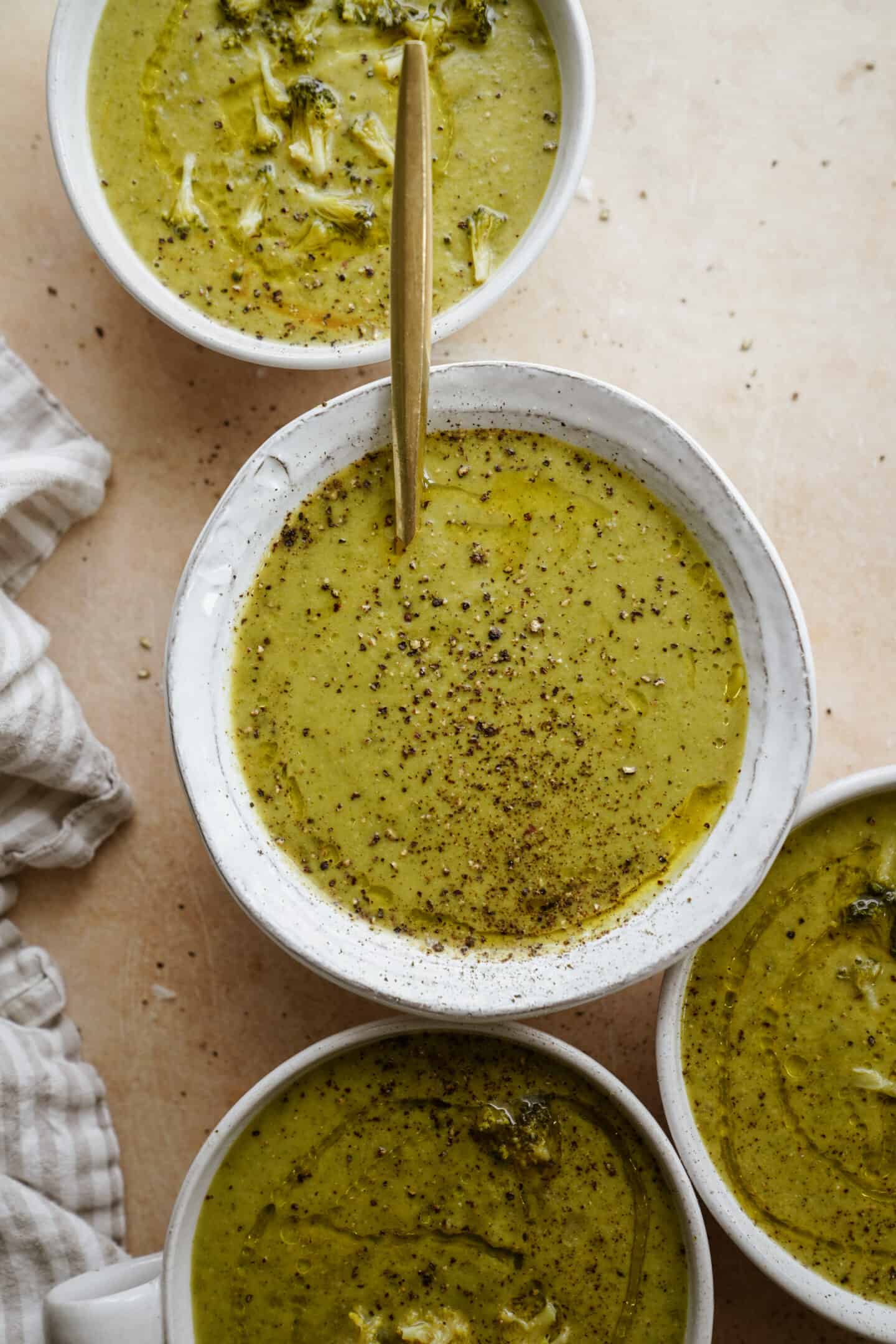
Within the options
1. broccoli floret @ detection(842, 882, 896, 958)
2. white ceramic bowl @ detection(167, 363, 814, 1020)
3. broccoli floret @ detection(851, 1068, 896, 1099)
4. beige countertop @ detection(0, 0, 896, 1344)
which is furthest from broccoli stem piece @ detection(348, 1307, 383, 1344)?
broccoli floret @ detection(842, 882, 896, 958)

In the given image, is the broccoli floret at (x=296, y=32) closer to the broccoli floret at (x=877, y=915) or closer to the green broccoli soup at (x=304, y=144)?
the green broccoli soup at (x=304, y=144)

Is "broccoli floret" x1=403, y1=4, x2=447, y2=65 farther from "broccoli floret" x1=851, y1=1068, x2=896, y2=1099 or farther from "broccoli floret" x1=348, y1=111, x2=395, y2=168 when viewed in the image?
"broccoli floret" x1=851, y1=1068, x2=896, y2=1099

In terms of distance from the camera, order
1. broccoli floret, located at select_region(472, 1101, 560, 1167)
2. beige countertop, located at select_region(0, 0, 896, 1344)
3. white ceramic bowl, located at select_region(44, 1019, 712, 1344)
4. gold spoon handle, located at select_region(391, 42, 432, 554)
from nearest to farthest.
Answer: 1. gold spoon handle, located at select_region(391, 42, 432, 554)
2. white ceramic bowl, located at select_region(44, 1019, 712, 1344)
3. broccoli floret, located at select_region(472, 1101, 560, 1167)
4. beige countertop, located at select_region(0, 0, 896, 1344)

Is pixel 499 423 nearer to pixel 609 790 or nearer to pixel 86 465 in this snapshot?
pixel 609 790

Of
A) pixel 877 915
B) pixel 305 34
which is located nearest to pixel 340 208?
pixel 305 34

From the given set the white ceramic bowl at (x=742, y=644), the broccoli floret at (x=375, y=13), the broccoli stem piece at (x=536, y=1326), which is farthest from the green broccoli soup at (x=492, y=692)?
the broccoli floret at (x=375, y=13)
